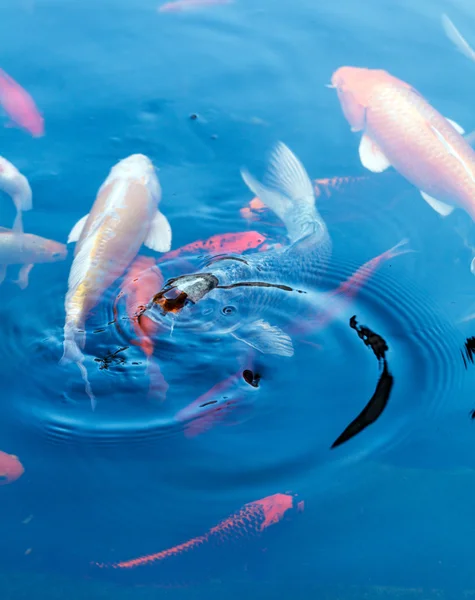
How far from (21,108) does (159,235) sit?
1923 mm

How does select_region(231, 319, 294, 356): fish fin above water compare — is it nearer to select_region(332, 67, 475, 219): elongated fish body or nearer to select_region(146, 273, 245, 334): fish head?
select_region(146, 273, 245, 334): fish head

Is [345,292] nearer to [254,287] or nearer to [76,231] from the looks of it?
[254,287]

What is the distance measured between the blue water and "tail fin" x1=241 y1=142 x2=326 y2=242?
0.14 meters

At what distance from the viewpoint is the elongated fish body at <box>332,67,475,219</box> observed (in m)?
4.37

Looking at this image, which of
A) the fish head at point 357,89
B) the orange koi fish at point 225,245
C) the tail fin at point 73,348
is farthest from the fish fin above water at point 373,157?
the tail fin at point 73,348

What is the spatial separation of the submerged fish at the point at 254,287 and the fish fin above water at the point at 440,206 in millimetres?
981

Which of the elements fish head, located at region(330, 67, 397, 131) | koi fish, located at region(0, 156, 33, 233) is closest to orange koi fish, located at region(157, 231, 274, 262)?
koi fish, located at region(0, 156, 33, 233)

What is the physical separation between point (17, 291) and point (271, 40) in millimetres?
4015

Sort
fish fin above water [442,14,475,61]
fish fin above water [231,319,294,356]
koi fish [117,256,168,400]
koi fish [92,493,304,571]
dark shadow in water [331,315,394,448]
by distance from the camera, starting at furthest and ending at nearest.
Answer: fish fin above water [442,14,475,61]
fish fin above water [231,319,294,356]
koi fish [117,256,168,400]
dark shadow in water [331,315,394,448]
koi fish [92,493,304,571]

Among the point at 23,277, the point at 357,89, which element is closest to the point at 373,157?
the point at 357,89

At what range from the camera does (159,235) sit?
400 cm

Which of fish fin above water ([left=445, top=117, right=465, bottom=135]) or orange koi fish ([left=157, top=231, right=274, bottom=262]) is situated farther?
fish fin above water ([left=445, top=117, right=465, bottom=135])

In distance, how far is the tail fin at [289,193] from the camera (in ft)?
13.5

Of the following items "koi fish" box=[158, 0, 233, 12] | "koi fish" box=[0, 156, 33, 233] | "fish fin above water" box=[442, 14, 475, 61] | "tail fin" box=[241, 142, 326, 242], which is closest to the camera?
"tail fin" box=[241, 142, 326, 242]
